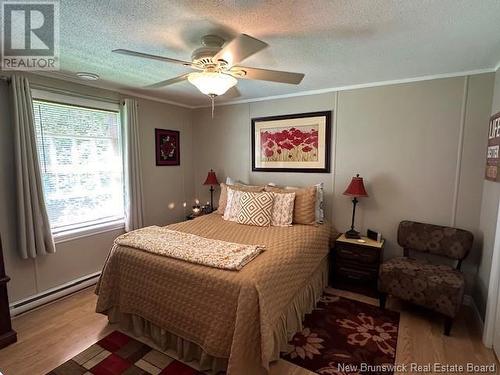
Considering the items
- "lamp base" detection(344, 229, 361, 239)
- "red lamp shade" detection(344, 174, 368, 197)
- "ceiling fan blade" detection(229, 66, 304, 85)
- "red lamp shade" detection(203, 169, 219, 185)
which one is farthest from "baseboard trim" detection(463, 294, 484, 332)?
"red lamp shade" detection(203, 169, 219, 185)

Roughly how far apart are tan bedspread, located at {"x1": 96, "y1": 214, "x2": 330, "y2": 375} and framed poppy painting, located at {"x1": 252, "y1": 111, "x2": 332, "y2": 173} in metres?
1.25

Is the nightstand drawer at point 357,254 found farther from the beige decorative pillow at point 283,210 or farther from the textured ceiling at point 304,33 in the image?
the textured ceiling at point 304,33

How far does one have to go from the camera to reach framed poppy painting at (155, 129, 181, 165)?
12.2 ft

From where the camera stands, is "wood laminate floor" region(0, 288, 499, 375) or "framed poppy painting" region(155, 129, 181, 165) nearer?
"wood laminate floor" region(0, 288, 499, 375)

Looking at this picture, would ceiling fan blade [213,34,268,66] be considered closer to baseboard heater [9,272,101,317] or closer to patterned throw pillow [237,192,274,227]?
patterned throw pillow [237,192,274,227]

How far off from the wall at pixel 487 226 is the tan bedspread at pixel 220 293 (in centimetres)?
145

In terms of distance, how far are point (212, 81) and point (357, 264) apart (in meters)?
2.34

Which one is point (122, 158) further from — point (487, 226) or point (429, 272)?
point (487, 226)

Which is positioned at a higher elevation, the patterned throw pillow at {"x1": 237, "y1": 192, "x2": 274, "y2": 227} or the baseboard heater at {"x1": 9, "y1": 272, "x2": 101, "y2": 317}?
the patterned throw pillow at {"x1": 237, "y1": 192, "x2": 274, "y2": 227}

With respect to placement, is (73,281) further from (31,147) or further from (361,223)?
(361,223)

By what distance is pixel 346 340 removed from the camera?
6.86ft

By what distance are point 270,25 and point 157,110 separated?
2.56 m

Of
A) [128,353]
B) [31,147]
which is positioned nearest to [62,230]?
[31,147]

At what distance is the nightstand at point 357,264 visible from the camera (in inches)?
105
